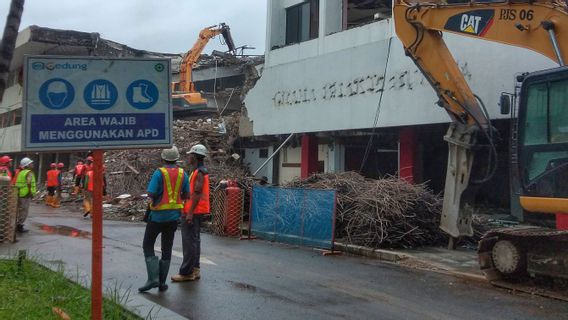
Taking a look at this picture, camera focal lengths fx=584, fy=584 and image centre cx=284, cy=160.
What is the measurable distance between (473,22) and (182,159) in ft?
49.0

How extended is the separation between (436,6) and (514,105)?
9.79ft

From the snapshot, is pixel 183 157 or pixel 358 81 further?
pixel 183 157

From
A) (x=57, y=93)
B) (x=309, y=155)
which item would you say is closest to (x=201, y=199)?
(x=57, y=93)

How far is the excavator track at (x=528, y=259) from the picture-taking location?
7934mm

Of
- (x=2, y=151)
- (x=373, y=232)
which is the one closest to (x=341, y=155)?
(x=373, y=232)

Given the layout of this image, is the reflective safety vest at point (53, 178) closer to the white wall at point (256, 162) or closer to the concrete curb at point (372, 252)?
the white wall at point (256, 162)

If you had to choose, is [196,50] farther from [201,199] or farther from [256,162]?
[201,199]

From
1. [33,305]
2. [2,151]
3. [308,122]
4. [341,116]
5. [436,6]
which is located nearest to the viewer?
[33,305]

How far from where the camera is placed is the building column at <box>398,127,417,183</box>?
1741cm

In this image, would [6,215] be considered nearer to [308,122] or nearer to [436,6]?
[436,6]

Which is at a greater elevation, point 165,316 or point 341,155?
point 341,155

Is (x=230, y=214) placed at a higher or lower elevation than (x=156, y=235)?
lower

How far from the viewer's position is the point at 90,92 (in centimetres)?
441

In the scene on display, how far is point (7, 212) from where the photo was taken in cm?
1160
